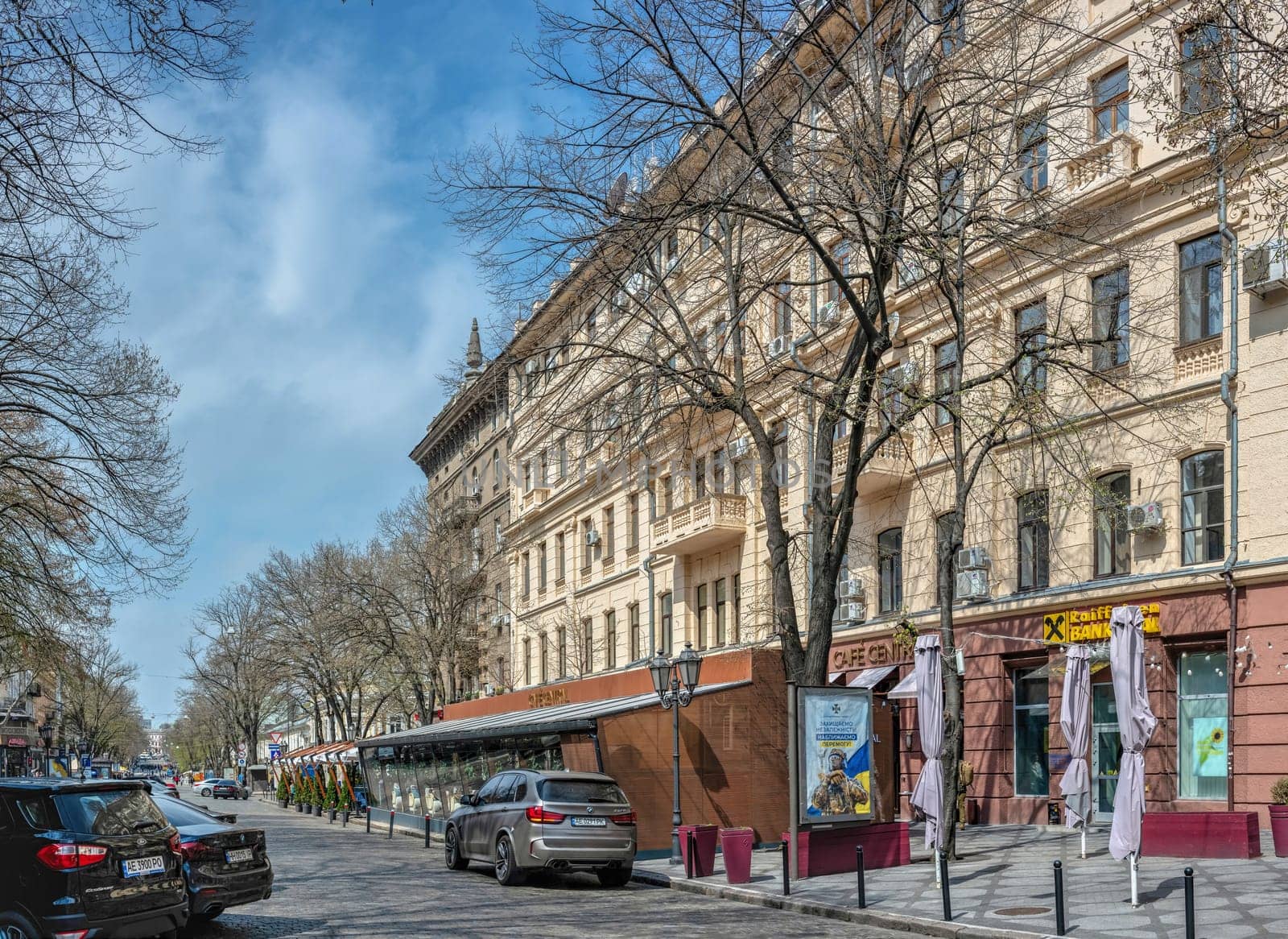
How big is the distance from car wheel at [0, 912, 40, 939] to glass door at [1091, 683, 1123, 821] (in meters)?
19.7

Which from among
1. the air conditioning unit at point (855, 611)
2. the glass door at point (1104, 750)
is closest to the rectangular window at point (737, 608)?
the air conditioning unit at point (855, 611)

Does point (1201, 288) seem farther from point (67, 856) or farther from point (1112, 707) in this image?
point (67, 856)

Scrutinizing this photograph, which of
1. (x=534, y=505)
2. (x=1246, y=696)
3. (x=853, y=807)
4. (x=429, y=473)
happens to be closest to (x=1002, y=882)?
(x=853, y=807)

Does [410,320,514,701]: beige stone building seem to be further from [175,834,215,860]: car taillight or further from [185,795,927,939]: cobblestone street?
[175,834,215,860]: car taillight

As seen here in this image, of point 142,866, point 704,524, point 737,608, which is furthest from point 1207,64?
point 737,608

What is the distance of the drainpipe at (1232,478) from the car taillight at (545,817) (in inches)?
436

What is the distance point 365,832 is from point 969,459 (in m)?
22.0

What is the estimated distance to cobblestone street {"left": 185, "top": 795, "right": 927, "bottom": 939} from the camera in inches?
552

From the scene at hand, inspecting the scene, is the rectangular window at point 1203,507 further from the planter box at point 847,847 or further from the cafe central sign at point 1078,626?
the planter box at point 847,847

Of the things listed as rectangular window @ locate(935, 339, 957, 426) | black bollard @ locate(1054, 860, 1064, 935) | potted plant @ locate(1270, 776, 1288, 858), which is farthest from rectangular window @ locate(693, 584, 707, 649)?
black bollard @ locate(1054, 860, 1064, 935)

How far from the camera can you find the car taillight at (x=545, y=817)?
62.9ft

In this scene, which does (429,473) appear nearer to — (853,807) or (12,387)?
(12,387)

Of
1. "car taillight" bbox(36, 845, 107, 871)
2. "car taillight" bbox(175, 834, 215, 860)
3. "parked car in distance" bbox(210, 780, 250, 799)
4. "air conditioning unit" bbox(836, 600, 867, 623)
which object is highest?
"air conditioning unit" bbox(836, 600, 867, 623)

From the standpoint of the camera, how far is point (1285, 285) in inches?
824
